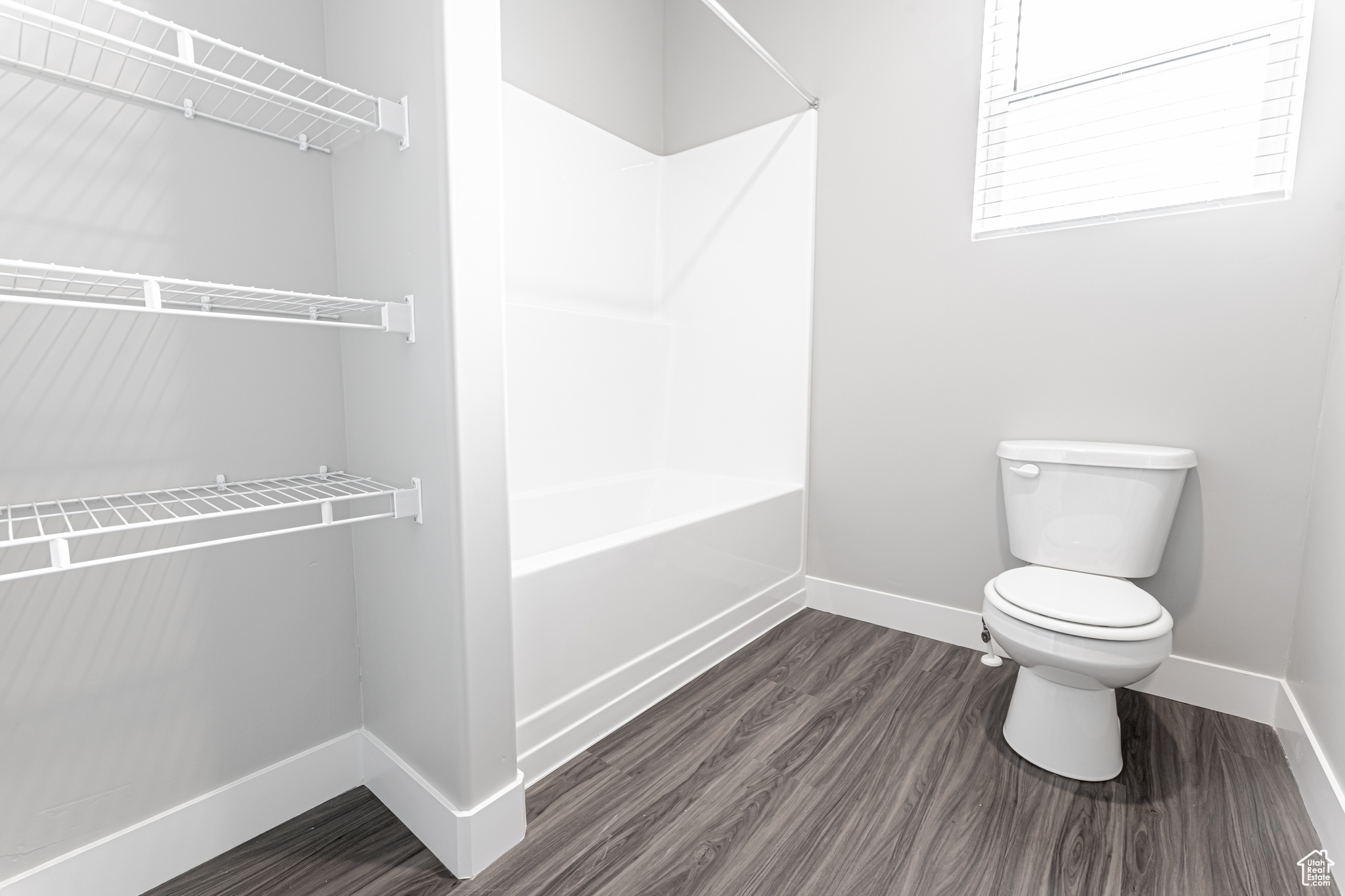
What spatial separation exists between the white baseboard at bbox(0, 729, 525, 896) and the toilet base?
4.06 ft

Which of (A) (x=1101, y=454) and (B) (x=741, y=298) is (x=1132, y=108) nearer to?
(A) (x=1101, y=454)

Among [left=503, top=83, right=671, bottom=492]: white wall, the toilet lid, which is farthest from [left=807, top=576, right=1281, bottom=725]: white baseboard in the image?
[left=503, top=83, right=671, bottom=492]: white wall

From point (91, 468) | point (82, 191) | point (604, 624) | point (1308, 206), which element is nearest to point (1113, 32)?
A: point (1308, 206)

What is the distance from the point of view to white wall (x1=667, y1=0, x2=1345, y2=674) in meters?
1.62

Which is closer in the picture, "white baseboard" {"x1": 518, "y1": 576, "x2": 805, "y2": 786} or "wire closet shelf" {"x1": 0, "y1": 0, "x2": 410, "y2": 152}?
"wire closet shelf" {"x1": 0, "y1": 0, "x2": 410, "y2": 152}

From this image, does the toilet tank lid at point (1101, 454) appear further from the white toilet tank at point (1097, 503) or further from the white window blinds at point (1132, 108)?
the white window blinds at point (1132, 108)

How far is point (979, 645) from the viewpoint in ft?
7.03

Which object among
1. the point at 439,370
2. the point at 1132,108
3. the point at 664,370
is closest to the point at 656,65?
the point at 664,370

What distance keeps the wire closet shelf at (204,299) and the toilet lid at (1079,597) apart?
1.50 meters

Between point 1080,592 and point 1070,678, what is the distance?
0.22 meters

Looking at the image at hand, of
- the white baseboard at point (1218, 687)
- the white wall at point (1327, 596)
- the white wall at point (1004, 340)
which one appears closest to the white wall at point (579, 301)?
the white wall at point (1004, 340)

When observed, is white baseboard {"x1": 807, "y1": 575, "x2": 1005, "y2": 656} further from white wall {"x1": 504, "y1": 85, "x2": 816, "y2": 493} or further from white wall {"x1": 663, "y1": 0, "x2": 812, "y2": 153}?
white wall {"x1": 663, "y1": 0, "x2": 812, "y2": 153}

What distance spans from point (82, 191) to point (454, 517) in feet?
2.72

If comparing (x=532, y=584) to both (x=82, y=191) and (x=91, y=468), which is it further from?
(x=82, y=191)
